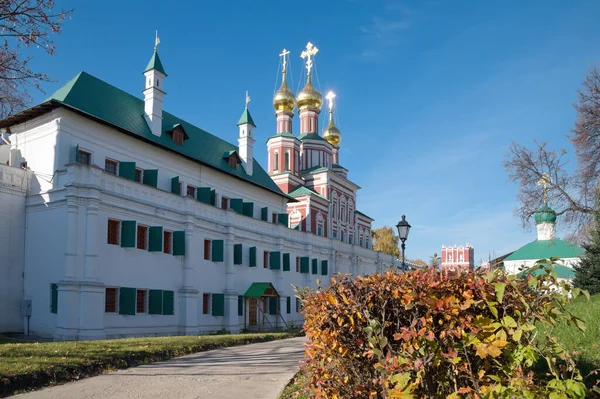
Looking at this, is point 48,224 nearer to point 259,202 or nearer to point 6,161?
point 6,161

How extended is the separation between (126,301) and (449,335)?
66.3ft

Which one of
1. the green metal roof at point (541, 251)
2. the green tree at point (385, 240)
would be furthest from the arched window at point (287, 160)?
the green tree at point (385, 240)

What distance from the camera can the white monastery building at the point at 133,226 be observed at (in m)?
20.5

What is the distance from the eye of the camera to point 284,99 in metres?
51.8

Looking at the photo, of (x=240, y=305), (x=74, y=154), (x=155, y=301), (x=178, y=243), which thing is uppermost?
(x=74, y=154)

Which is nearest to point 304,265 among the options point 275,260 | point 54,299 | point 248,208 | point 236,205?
point 275,260

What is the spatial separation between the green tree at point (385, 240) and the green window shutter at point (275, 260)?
4494cm

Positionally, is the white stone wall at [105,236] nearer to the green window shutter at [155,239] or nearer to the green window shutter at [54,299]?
the green window shutter at [54,299]

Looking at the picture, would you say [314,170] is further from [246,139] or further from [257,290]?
[257,290]

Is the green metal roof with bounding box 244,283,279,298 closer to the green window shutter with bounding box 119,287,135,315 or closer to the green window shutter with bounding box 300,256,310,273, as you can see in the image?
the green window shutter with bounding box 300,256,310,273

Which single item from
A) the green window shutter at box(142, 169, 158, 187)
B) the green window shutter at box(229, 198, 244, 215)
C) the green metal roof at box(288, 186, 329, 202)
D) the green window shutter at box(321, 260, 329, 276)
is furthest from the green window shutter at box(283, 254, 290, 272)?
the green window shutter at box(142, 169, 158, 187)

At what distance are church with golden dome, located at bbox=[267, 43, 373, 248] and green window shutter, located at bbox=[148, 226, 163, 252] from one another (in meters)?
21.7

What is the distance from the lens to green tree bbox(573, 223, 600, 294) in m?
22.4

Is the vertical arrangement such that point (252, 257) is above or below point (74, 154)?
below
